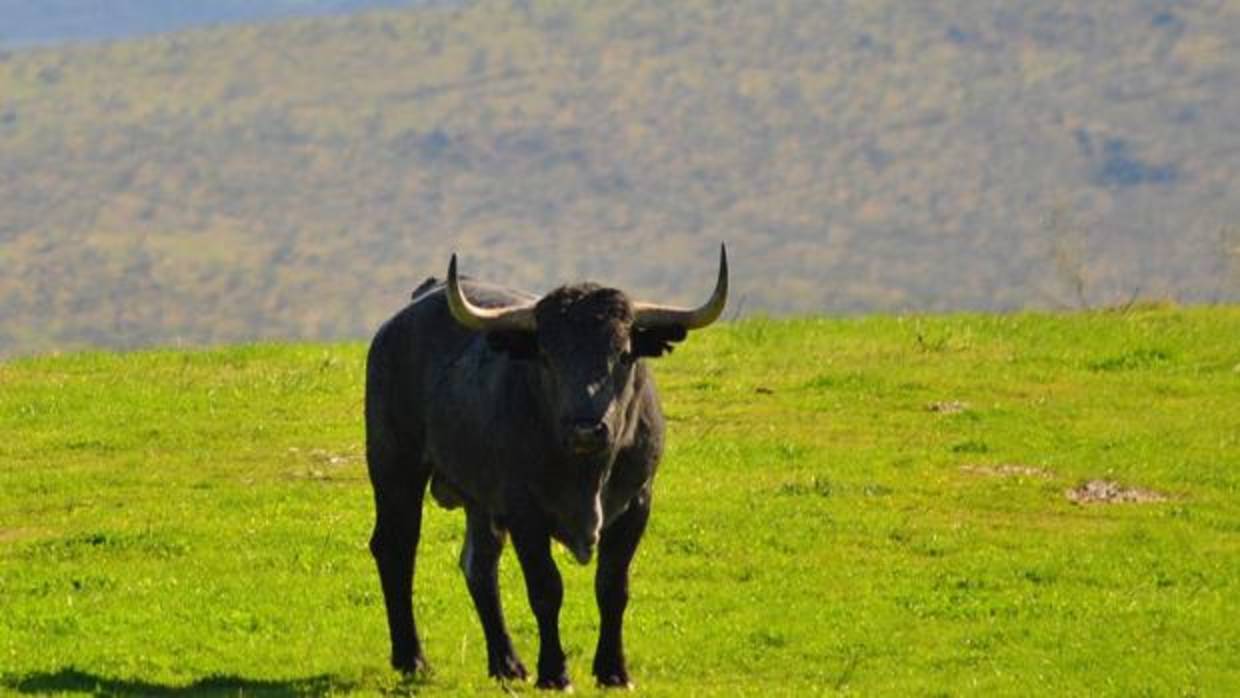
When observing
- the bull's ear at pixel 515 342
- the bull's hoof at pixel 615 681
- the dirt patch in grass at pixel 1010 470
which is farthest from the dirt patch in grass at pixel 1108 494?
the bull's ear at pixel 515 342

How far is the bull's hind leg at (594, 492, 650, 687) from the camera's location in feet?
66.8

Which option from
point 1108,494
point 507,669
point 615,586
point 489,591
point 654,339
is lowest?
point 1108,494

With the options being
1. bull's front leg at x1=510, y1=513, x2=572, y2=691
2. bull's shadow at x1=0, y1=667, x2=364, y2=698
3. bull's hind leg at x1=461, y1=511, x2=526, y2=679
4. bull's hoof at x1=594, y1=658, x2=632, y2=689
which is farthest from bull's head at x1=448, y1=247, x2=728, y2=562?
bull's shadow at x1=0, y1=667, x2=364, y2=698

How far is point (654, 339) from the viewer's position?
20172 mm

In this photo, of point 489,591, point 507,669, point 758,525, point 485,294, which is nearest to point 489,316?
point 485,294

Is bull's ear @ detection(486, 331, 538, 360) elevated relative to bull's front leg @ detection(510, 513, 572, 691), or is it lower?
elevated

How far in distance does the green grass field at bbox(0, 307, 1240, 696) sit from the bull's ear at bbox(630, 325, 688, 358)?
2.36 meters

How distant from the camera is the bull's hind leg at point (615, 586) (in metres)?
20.4

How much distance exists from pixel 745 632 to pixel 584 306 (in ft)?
15.2

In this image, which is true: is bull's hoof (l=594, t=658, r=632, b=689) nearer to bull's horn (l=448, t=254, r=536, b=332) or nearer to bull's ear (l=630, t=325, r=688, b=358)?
bull's ear (l=630, t=325, r=688, b=358)

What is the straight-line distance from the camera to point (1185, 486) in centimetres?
3042

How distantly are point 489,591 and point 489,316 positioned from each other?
2190 millimetres

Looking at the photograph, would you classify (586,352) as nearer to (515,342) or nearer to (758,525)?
(515,342)

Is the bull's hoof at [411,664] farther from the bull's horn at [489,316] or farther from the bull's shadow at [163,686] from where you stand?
the bull's horn at [489,316]
